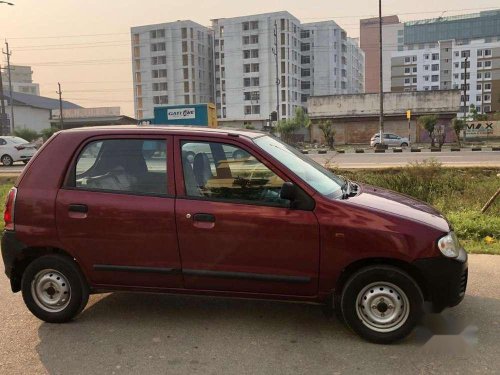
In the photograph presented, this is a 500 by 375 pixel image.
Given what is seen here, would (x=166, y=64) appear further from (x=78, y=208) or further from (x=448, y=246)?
(x=448, y=246)

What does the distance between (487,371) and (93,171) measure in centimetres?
336

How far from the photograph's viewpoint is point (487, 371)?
354cm

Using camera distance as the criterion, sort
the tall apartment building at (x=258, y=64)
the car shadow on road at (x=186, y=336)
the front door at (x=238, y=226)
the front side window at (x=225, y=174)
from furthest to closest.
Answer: the tall apartment building at (x=258, y=64) → the front side window at (x=225, y=174) → the front door at (x=238, y=226) → the car shadow on road at (x=186, y=336)

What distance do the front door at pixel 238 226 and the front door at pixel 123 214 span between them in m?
0.14

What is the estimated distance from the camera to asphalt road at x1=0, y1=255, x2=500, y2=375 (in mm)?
3664

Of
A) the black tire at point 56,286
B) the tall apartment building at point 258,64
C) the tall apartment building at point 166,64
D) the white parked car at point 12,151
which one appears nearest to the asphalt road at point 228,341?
the black tire at point 56,286

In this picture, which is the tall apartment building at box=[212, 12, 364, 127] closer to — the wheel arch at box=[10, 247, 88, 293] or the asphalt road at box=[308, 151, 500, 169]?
the asphalt road at box=[308, 151, 500, 169]

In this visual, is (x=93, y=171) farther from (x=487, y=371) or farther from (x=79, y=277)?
(x=487, y=371)

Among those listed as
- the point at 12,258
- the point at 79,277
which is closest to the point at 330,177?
the point at 79,277

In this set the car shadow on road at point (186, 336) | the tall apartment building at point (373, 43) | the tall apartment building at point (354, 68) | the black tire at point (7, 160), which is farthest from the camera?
the tall apartment building at point (373, 43)

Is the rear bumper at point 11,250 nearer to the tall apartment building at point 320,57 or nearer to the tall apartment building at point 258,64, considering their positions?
the tall apartment building at point 258,64

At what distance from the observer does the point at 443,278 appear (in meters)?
3.89

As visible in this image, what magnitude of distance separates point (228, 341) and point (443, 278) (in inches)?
67.2

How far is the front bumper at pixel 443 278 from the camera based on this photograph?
3.87 meters
